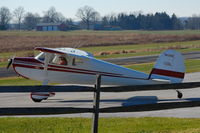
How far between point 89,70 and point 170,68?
3027 mm

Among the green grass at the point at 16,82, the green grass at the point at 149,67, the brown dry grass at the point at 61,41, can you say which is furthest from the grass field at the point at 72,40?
the green grass at the point at 16,82

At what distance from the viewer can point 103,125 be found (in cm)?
992

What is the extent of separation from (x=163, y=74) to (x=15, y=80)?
10581 mm

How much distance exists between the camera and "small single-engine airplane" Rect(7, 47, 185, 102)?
16188 millimetres

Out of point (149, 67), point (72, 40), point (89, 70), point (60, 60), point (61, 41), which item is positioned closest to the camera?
point (89, 70)

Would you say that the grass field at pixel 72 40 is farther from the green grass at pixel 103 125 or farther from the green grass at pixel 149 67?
the green grass at pixel 103 125

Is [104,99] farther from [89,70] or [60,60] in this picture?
[60,60]

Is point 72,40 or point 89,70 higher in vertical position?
point 89,70

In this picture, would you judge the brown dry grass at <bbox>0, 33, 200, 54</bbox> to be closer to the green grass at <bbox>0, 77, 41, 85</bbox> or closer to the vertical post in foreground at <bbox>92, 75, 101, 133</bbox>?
the green grass at <bbox>0, 77, 41, 85</bbox>

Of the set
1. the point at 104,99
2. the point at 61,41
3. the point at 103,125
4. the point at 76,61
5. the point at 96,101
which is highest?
the point at 96,101

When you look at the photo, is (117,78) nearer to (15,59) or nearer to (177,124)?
(15,59)

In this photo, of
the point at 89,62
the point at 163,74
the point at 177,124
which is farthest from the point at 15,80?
the point at 177,124

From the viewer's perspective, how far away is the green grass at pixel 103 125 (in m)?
9.15

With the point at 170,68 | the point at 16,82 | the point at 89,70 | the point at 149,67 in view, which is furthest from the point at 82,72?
the point at 149,67
